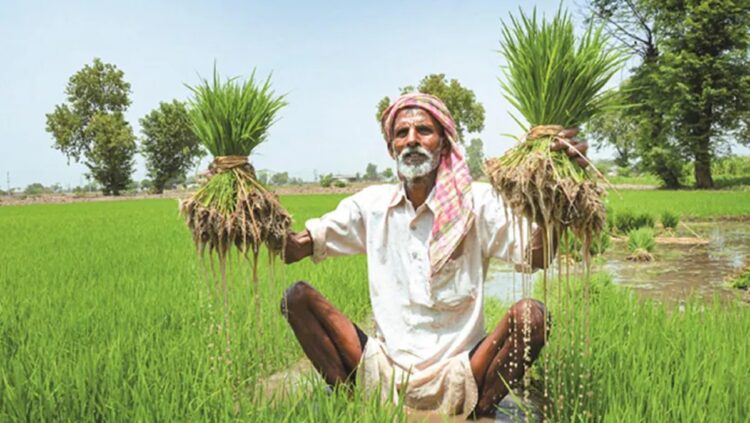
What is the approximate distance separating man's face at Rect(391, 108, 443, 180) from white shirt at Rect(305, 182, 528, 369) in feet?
0.47

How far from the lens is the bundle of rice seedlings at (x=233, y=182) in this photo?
2.04m

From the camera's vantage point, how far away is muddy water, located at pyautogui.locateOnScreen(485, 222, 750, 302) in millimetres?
5312

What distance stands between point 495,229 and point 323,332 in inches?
34.5

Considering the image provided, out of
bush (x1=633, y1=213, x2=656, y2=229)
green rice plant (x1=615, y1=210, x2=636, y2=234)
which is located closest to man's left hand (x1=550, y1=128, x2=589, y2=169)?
green rice plant (x1=615, y1=210, x2=636, y2=234)

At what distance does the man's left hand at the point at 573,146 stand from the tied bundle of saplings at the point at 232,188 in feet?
3.44

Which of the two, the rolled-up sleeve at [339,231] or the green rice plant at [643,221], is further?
the green rice plant at [643,221]

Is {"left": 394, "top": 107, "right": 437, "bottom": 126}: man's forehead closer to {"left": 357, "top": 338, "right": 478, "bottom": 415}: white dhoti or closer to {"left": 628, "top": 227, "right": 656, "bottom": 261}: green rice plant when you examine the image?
{"left": 357, "top": 338, "right": 478, "bottom": 415}: white dhoti

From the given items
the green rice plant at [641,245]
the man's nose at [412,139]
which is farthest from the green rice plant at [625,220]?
the man's nose at [412,139]

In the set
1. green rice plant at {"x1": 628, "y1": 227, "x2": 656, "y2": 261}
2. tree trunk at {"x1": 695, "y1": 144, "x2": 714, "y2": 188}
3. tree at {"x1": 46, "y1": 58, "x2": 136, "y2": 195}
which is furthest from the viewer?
tree at {"x1": 46, "y1": 58, "x2": 136, "y2": 195}

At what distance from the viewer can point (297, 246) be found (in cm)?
239

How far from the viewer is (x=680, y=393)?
6.56ft

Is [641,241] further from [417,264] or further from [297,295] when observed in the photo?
[297,295]

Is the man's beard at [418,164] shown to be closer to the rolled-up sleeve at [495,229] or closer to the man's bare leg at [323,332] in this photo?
the rolled-up sleeve at [495,229]

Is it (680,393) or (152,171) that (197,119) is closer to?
(680,393)
